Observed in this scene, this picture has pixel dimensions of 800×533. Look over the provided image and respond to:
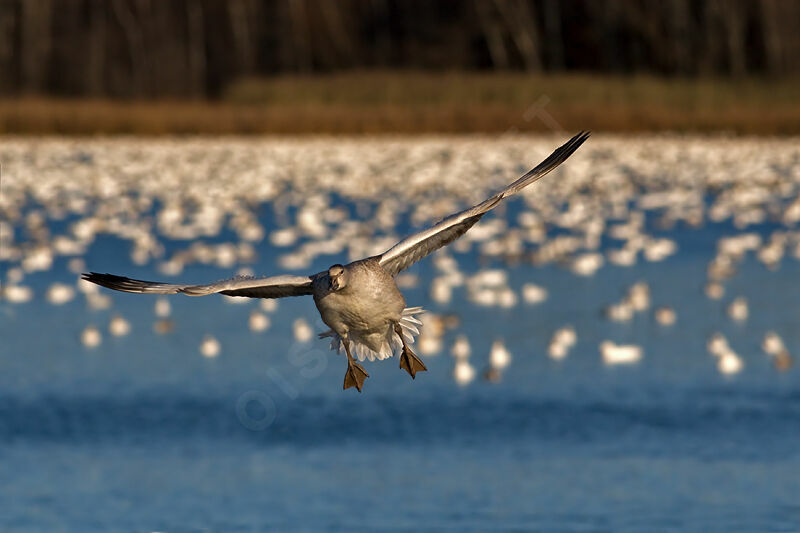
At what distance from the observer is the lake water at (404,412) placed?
11.3m

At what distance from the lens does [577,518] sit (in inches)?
429

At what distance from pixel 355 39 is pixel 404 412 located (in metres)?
51.1

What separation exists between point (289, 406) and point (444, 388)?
149cm

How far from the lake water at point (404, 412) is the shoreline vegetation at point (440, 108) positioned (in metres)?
15.0

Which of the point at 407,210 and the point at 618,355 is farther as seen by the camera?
the point at 407,210

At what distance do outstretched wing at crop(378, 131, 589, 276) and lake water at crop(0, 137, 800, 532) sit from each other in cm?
214

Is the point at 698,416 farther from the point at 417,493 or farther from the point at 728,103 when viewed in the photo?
the point at 728,103

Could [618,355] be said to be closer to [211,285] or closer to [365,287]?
[365,287]

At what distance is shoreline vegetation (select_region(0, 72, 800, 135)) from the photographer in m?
39.7

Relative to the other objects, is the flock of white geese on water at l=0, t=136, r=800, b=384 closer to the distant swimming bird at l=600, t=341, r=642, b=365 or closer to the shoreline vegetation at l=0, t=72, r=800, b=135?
the distant swimming bird at l=600, t=341, r=642, b=365

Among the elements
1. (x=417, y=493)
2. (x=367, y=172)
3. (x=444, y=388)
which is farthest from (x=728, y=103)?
(x=417, y=493)

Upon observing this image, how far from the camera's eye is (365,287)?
9.34 meters

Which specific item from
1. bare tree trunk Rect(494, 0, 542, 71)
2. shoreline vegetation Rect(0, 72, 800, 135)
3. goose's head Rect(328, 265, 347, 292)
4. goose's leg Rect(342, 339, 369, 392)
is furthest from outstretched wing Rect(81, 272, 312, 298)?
bare tree trunk Rect(494, 0, 542, 71)

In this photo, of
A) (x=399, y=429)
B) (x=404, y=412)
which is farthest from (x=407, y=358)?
(x=404, y=412)
